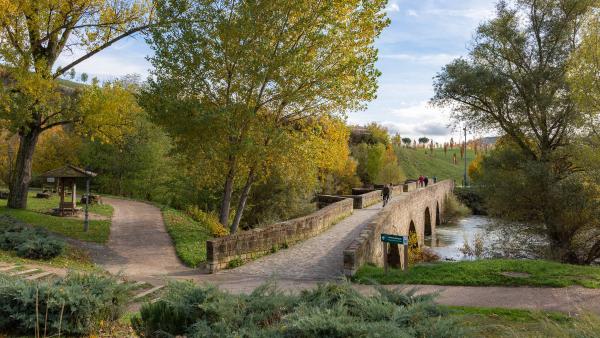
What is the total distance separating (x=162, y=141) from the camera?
3506cm

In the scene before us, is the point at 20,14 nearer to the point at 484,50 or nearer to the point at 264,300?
the point at 264,300

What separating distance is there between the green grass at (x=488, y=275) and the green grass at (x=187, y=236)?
537cm

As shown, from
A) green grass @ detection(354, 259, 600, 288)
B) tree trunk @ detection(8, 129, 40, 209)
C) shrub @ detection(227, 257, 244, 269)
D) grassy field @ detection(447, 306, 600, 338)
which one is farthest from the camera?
tree trunk @ detection(8, 129, 40, 209)

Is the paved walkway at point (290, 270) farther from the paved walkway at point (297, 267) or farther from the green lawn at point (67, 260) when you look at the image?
the green lawn at point (67, 260)

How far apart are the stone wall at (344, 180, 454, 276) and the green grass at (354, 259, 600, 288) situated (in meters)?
0.57

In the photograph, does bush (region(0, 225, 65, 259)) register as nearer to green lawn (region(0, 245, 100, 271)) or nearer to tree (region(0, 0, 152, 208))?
green lawn (region(0, 245, 100, 271))

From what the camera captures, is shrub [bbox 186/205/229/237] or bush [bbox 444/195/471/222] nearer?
shrub [bbox 186/205/229/237]

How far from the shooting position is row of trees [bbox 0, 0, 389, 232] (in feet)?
49.5

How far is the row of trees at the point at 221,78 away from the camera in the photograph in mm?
15086

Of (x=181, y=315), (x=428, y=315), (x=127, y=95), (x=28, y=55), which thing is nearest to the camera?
(x=428, y=315)

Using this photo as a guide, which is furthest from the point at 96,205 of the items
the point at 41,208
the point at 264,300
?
the point at 264,300

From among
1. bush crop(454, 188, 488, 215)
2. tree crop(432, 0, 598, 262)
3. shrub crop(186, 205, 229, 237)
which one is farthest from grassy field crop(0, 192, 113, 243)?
bush crop(454, 188, 488, 215)

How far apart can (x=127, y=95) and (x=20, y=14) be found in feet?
15.7

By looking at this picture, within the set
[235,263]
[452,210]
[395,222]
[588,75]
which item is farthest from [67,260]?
[452,210]
